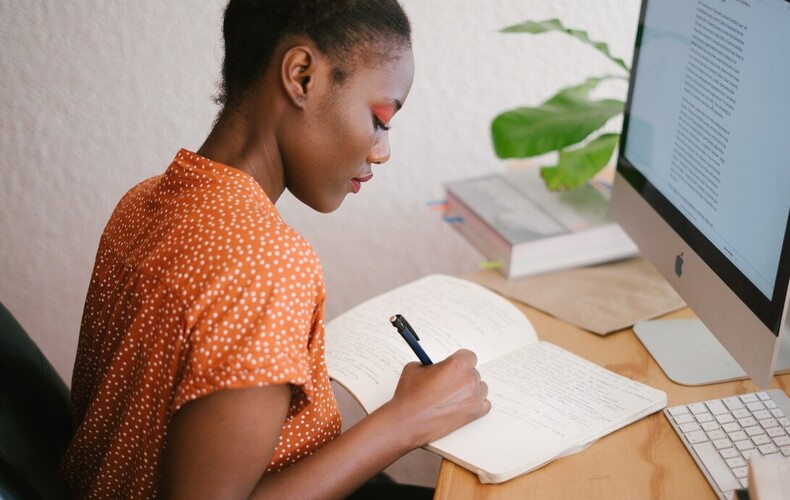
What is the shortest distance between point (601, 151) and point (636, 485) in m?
0.57

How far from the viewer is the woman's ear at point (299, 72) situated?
A: 2.49 ft

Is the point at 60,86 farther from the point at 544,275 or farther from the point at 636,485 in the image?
the point at 636,485

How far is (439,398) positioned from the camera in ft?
2.77

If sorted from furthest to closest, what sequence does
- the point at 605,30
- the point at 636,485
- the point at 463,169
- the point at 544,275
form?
the point at 463,169
the point at 605,30
the point at 544,275
the point at 636,485

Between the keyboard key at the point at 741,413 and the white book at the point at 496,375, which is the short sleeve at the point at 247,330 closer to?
the white book at the point at 496,375

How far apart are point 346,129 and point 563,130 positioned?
472 millimetres

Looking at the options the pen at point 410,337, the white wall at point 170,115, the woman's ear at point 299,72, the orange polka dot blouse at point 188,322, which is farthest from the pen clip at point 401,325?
the white wall at point 170,115

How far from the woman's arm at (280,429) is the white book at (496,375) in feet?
0.09

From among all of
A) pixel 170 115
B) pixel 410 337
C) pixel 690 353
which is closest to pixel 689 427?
pixel 690 353

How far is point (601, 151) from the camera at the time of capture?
1217 millimetres

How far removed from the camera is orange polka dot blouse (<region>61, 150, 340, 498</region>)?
67cm

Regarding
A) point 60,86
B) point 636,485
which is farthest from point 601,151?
point 60,86

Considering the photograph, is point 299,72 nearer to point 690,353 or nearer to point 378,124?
point 378,124

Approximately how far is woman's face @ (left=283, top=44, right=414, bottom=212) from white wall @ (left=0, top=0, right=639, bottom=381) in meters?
0.73
